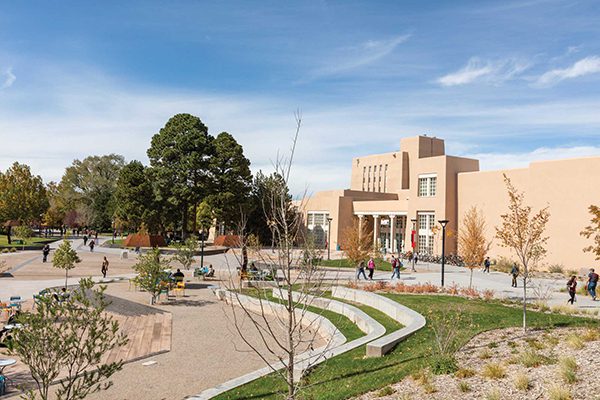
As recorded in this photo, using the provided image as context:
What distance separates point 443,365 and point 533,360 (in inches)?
63.2

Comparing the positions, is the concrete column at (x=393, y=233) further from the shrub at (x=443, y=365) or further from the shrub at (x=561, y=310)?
the shrub at (x=443, y=365)

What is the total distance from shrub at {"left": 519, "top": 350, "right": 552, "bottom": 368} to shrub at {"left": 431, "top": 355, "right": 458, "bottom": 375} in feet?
4.00

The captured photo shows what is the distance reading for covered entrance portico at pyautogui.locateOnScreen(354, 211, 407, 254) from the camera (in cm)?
5353

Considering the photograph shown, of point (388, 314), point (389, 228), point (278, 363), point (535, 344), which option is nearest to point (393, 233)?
point (389, 228)

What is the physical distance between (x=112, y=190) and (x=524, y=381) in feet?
284

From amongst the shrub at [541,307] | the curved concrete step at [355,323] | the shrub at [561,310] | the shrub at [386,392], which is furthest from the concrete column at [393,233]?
the shrub at [386,392]

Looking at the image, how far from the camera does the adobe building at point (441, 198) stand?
35.6 metres

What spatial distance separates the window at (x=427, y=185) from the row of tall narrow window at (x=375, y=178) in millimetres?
20595

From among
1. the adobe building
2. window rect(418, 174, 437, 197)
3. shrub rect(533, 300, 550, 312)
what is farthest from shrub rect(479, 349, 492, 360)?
window rect(418, 174, 437, 197)

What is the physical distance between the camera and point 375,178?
2869 inches

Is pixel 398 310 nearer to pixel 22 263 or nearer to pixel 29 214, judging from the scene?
pixel 22 263

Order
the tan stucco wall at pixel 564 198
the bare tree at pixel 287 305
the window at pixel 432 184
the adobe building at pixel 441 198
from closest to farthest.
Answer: the bare tree at pixel 287 305 < the tan stucco wall at pixel 564 198 < the adobe building at pixel 441 198 < the window at pixel 432 184

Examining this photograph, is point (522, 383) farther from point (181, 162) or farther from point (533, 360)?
point (181, 162)

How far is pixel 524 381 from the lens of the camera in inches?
313
